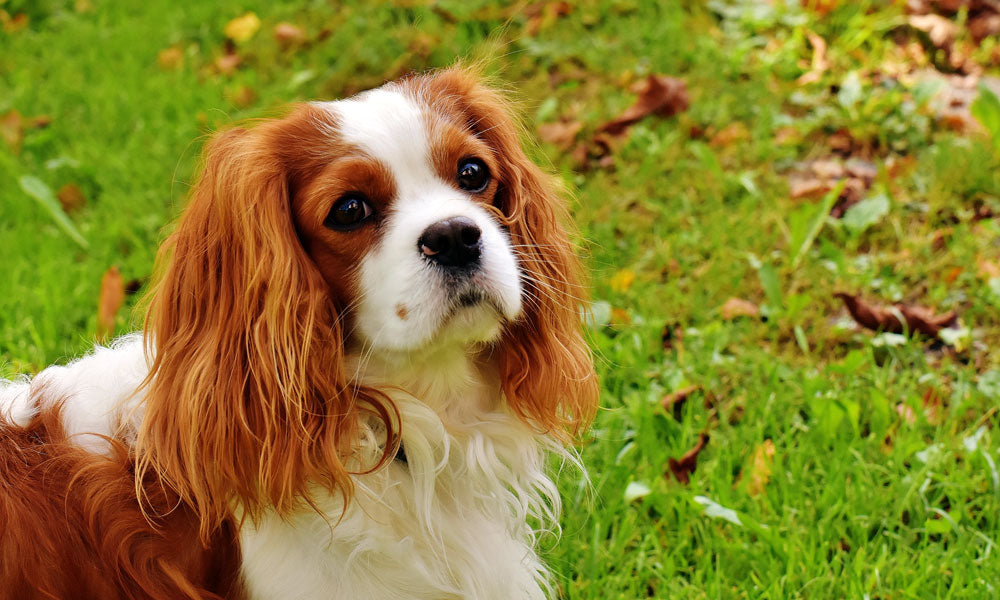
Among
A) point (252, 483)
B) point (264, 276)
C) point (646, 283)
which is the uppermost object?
point (264, 276)

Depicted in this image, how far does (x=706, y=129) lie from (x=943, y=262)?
133 centimetres

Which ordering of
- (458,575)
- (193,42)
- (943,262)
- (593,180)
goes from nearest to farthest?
(458,575), (943,262), (593,180), (193,42)

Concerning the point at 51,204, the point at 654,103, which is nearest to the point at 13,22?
the point at 51,204

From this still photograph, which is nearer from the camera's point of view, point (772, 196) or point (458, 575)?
point (458, 575)

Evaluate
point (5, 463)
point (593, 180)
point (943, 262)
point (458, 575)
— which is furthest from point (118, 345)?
point (943, 262)

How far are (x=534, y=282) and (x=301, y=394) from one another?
1.97 feet

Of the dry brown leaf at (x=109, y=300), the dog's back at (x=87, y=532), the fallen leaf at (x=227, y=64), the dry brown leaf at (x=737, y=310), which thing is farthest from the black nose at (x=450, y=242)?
the fallen leaf at (x=227, y=64)

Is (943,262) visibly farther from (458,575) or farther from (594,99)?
(458,575)

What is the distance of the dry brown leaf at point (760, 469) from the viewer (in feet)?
9.56

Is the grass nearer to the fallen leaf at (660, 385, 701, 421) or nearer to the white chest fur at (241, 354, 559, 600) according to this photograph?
the fallen leaf at (660, 385, 701, 421)

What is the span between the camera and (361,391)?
85.5 inches

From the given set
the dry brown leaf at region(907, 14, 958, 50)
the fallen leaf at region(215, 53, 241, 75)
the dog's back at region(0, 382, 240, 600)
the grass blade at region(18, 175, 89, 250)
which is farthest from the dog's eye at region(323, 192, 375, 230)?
the fallen leaf at region(215, 53, 241, 75)

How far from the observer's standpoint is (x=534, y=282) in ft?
7.66

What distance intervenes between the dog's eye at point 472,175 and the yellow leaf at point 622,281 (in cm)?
158
